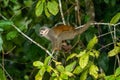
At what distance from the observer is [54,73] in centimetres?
271

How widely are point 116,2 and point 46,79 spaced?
1.26m

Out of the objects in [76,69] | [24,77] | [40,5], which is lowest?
[24,77]

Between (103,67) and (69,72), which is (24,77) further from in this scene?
(69,72)

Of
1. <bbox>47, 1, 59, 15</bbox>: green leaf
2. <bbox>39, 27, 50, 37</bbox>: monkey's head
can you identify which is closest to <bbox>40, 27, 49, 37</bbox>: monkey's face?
<bbox>39, 27, 50, 37</bbox>: monkey's head

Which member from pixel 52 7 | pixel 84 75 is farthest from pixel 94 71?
pixel 52 7

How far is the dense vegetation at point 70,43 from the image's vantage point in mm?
2828

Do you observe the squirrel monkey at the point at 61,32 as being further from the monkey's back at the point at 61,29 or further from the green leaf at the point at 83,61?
the green leaf at the point at 83,61

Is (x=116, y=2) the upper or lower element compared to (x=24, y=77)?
upper

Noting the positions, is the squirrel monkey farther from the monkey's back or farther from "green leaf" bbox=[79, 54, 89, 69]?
"green leaf" bbox=[79, 54, 89, 69]

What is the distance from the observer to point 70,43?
12.0ft

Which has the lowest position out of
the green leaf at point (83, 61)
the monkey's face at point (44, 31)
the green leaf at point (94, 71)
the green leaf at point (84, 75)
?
the green leaf at point (84, 75)

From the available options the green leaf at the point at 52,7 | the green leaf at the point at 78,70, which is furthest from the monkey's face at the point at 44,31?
the green leaf at the point at 78,70

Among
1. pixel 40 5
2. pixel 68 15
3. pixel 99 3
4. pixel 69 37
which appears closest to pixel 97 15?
pixel 99 3

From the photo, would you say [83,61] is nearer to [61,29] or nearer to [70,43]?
[61,29]
